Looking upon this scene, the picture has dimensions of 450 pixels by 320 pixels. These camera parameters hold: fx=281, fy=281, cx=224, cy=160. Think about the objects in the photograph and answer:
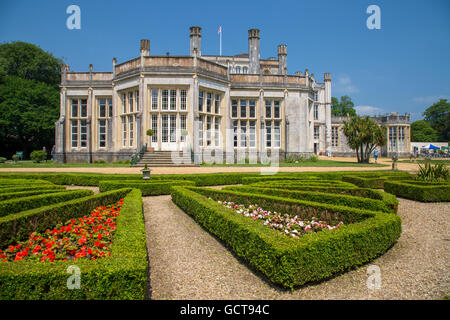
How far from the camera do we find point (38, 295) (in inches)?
125

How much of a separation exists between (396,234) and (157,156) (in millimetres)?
18808

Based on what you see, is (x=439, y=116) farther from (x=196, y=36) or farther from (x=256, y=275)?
(x=256, y=275)

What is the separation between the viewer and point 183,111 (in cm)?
2341

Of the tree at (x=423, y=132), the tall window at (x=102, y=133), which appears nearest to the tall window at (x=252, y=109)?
the tall window at (x=102, y=133)

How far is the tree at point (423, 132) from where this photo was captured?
68188mm

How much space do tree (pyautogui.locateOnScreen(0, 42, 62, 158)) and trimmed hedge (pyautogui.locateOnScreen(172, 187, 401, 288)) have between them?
119 feet

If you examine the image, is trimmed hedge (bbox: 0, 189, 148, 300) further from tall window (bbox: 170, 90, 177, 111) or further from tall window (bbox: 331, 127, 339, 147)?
tall window (bbox: 331, 127, 339, 147)

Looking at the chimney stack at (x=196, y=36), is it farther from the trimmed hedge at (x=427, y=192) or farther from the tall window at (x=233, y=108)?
the trimmed hedge at (x=427, y=192)

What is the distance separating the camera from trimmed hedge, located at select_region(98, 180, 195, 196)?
1069 centimetres

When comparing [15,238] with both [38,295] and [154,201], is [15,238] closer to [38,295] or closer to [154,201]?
[38,295]

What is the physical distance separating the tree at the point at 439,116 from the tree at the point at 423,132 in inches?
68.0

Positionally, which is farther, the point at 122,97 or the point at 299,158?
the point at 299,158

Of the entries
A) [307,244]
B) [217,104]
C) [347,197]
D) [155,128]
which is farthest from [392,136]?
[307,244]

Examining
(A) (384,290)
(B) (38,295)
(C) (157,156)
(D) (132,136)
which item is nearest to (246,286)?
(A) (384,290)
